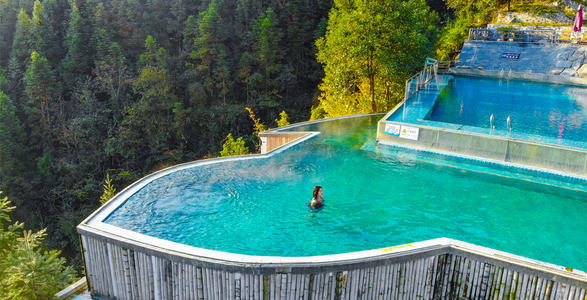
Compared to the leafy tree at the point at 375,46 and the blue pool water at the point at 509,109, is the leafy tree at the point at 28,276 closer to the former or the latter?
the blue pool water at the point at 509,109

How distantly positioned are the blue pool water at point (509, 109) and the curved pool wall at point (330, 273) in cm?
499

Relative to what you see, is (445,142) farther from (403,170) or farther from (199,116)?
(199,116)

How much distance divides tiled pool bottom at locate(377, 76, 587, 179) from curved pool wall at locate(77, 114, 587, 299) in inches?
180

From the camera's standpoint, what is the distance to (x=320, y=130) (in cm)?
1288

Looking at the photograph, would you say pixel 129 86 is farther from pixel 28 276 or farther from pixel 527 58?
pixel 28 276

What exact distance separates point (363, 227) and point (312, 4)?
111 feet

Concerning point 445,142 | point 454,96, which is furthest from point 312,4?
point 445,142

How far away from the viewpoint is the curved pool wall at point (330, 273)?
5418 mm

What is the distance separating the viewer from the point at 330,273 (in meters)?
5.50

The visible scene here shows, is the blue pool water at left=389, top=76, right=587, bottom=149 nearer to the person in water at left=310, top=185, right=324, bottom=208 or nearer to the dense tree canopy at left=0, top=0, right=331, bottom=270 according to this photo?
the person in water at left=310, top=185, right=324, bottom=208

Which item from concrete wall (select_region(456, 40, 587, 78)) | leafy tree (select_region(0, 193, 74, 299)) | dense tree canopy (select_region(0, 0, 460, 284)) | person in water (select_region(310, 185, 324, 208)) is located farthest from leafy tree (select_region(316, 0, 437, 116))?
leafy tree (select_region(0, 193, 74, 299))

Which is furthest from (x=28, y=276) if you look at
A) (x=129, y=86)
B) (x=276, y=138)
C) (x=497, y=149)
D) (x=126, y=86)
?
(x=129, y=86)

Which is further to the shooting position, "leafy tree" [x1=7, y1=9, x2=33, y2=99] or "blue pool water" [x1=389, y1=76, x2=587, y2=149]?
"leafy tree" [x1=7, y1=9, x2=33, y2=99]

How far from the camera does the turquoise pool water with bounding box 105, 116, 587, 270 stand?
21.7 ft
